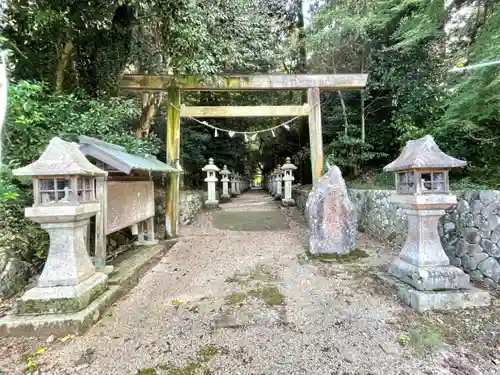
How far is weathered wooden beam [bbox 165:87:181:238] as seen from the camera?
20.5 feet

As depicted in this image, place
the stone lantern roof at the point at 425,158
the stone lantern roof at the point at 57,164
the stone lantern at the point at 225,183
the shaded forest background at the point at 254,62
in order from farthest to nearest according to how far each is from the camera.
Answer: the stone lantern at the point at 225,183, the shaded forest background at the point at 254,62, the stone lantern roof at the point at 425,158, the stone lantern roof at the point at 57,164

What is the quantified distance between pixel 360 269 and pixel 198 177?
10.2 metres

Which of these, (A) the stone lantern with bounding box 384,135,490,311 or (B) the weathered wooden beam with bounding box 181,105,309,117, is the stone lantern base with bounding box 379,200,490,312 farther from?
(B) the weathered wooden beam with bounding box 181,105,309,117

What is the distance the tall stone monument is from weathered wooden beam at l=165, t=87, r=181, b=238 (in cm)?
329

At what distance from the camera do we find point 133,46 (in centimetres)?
621

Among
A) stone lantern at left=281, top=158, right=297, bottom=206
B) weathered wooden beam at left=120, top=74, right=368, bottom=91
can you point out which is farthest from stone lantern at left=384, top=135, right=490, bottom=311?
stone lantern at left=281, top=158, right=297, bottom=206

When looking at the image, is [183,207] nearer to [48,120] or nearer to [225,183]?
[48,120]

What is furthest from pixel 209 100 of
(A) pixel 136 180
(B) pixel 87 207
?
(B) pixel 87 207

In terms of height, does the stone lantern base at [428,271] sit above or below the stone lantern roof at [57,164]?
below

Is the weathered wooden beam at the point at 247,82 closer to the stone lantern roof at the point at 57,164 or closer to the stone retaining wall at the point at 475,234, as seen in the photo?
the stone lantern roof at the point at 57,164

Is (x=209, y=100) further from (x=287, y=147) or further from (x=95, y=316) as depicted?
(x=95, y=316)

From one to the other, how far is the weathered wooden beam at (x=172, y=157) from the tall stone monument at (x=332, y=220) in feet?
10.8

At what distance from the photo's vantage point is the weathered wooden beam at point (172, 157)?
625cm

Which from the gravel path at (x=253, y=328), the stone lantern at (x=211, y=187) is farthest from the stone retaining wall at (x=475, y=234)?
the stone lantern at (x=211, y=187)
